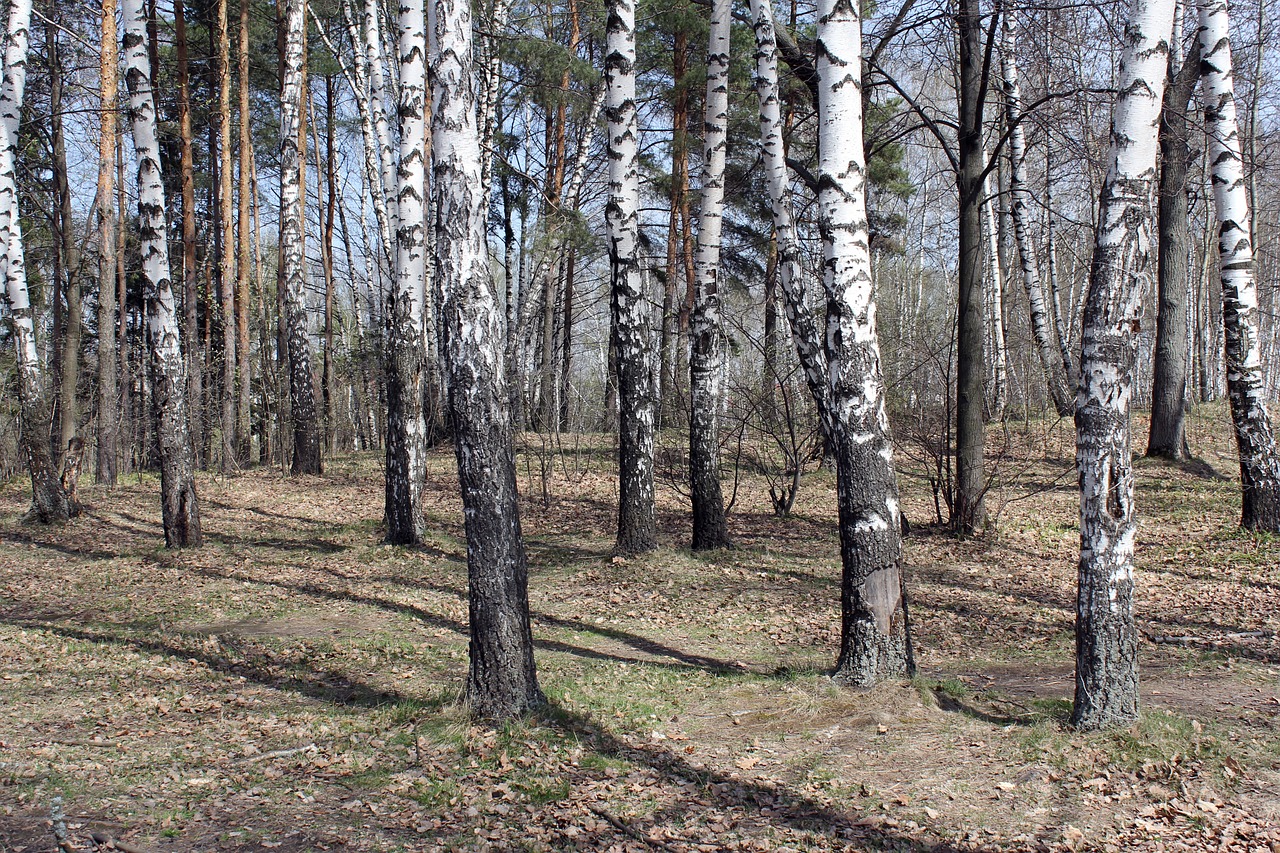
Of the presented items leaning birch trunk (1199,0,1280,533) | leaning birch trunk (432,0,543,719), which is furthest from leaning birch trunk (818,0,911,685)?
leaning birch trunk (1199,0,1280,533)

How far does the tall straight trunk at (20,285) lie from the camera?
1034 cm

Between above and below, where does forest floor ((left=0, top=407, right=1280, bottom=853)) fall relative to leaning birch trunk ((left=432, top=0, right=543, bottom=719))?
below

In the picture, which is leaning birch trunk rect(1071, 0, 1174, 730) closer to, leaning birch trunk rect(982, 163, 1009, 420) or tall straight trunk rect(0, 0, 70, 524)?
tall straight trunk rect(0, 0, 70, 524)

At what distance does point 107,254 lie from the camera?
1397cm

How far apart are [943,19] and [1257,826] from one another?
7.07 meters

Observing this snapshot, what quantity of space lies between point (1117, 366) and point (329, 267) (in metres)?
17.5

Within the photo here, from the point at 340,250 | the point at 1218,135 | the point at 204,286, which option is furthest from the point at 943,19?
the point at 340,250

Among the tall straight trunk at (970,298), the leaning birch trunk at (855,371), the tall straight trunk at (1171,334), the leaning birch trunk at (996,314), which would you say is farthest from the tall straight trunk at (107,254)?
the tall straight trunk at (1171,334)

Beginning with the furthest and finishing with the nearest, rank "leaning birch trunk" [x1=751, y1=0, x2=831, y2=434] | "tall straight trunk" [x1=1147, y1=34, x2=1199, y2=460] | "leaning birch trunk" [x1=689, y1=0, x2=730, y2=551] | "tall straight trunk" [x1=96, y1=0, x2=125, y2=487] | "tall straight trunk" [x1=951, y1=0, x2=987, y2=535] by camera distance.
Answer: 1. "tall straight trunk" [x1=96, y1=0, x2=125, y2=487]
2. "tall straight trunk" [x1=1147, y1=34, x2=1199, y2=460]
3. "tall straight trunk" [x1=951, y1=0, x2=987, y2=535]
4. "leaning birch trunk" [x1=689, y1=0, x2=730, y2=551]
5. "leaning birch trunk" [x1=751, y1=0, x2=831, y2=434]

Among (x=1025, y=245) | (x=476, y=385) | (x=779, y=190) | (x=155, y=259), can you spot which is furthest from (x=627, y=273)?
(x=1025, y=245)

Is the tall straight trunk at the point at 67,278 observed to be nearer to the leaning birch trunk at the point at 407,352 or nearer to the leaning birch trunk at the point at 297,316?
the leaning birch trunk at the point at 297,316

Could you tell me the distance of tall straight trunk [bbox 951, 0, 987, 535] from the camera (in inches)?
371

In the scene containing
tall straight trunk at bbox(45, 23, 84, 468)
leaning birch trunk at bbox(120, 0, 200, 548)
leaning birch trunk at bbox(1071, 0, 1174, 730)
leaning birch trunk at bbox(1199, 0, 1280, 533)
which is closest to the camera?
leaning birch trunk at bbox(1071, 0, 1174, 730)

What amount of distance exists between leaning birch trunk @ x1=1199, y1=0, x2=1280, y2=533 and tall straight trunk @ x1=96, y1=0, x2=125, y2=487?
14.5m
